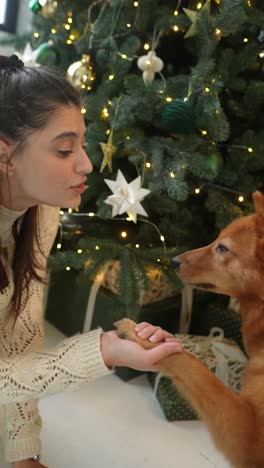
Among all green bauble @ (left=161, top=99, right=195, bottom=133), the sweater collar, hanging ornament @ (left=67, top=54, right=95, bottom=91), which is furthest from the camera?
hanging ornament @ (left=67, top=54, right=95, bottom=91)

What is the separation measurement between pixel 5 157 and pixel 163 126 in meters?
0.62

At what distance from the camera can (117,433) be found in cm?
136

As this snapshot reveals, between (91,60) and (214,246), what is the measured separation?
3.22 ft

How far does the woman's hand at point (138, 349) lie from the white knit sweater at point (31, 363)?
0.8 inches

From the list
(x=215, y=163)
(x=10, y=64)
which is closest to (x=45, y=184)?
(x=10, y=64)

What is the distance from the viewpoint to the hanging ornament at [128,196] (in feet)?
4.57

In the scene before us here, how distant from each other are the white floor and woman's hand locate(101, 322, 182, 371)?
1.60 ft

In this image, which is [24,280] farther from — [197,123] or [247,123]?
[247,123]

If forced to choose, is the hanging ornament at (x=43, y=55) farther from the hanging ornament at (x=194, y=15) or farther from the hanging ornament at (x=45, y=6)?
the hanging ornament at (x=194, y=15)

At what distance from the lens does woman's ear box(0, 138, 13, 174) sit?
3.09 ft

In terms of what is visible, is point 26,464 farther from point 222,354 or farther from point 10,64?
point 10,64

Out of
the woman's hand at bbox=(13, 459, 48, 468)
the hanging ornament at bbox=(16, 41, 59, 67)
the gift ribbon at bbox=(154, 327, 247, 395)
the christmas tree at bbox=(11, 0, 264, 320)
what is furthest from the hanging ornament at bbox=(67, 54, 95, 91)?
the woman's hand at bbox=(13, 459, 48, 468)

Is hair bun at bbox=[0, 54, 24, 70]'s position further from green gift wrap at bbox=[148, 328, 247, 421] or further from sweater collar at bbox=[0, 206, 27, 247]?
green gift wrap at bbox=[148, 328, 247, 421]

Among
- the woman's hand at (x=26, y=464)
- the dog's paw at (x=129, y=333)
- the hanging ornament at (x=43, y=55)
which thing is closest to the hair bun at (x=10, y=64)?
the dog's paw at (x=129, y=333)
